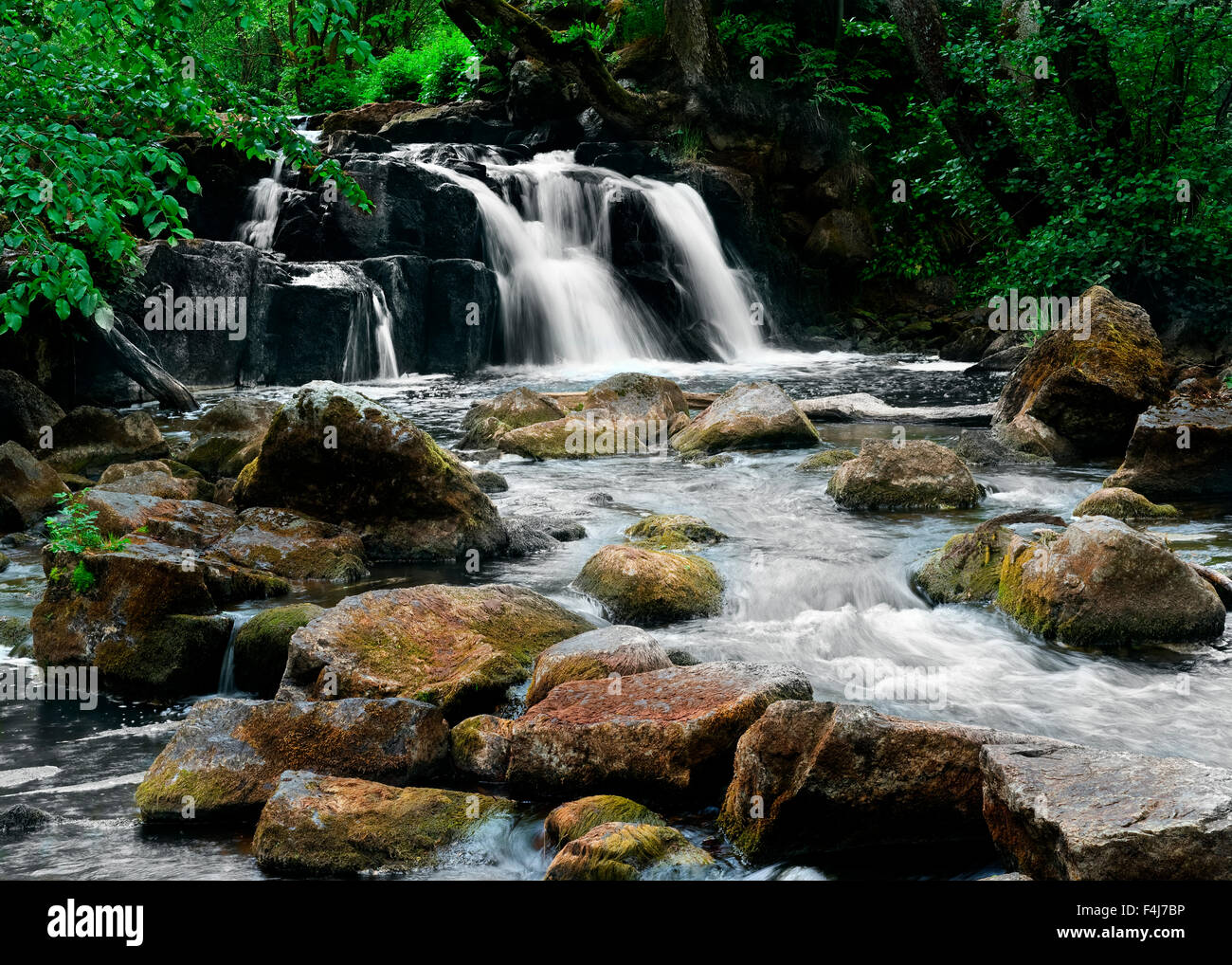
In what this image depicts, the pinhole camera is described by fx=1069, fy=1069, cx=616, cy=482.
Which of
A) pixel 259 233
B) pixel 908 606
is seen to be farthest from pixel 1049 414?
pixel 259 233

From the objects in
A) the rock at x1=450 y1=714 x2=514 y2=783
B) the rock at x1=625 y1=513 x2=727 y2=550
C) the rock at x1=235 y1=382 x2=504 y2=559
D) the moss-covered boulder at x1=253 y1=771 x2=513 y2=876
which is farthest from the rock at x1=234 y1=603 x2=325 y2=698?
the rock at x1=625 y1=513 x2=727 y2=550

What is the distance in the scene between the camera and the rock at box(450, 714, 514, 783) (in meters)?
5.02

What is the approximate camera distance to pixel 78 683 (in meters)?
6.07

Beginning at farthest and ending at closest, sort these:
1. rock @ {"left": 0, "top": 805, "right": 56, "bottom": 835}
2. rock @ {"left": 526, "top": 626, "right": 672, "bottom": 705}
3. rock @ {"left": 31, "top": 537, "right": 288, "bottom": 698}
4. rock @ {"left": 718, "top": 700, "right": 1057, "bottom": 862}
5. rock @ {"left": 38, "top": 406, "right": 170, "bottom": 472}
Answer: rock @ {"left": 38, "top": 406, "right": 170, "bottom": 472}
rock @ {"left": 31, "top": 537, "right": 288, "bottom": 698}
rock @ {"left": 526, "top": 626, "right": 672, "bottom": 705}
rock @ {"left": 0, "top": 805, "right": 56, "bottom": 835}
rock @ {"left": 718, "top": 700, "right": 1057, "bottom": 862}

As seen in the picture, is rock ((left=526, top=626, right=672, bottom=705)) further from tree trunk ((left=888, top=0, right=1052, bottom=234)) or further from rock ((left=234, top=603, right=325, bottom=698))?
tree trunk ((left=888, top=0, right=1052, bottom=234))

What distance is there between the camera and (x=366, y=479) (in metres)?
8.58

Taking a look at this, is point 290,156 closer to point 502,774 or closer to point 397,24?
point 502,774

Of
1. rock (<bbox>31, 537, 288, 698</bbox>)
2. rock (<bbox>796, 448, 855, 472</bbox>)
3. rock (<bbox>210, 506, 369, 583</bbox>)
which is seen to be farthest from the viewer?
rock (<bbox>796, 448, 855, 472</bbox>)

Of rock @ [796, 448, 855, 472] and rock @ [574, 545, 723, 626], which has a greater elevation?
rock @ [796, 448, 855, 472]

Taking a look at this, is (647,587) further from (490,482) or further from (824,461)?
(824,461)

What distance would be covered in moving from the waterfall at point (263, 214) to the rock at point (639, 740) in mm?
18811

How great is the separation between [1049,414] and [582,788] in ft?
31.3

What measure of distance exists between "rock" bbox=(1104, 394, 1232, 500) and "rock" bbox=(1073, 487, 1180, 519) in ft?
1.92

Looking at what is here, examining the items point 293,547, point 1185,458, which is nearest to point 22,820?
point 293,547
